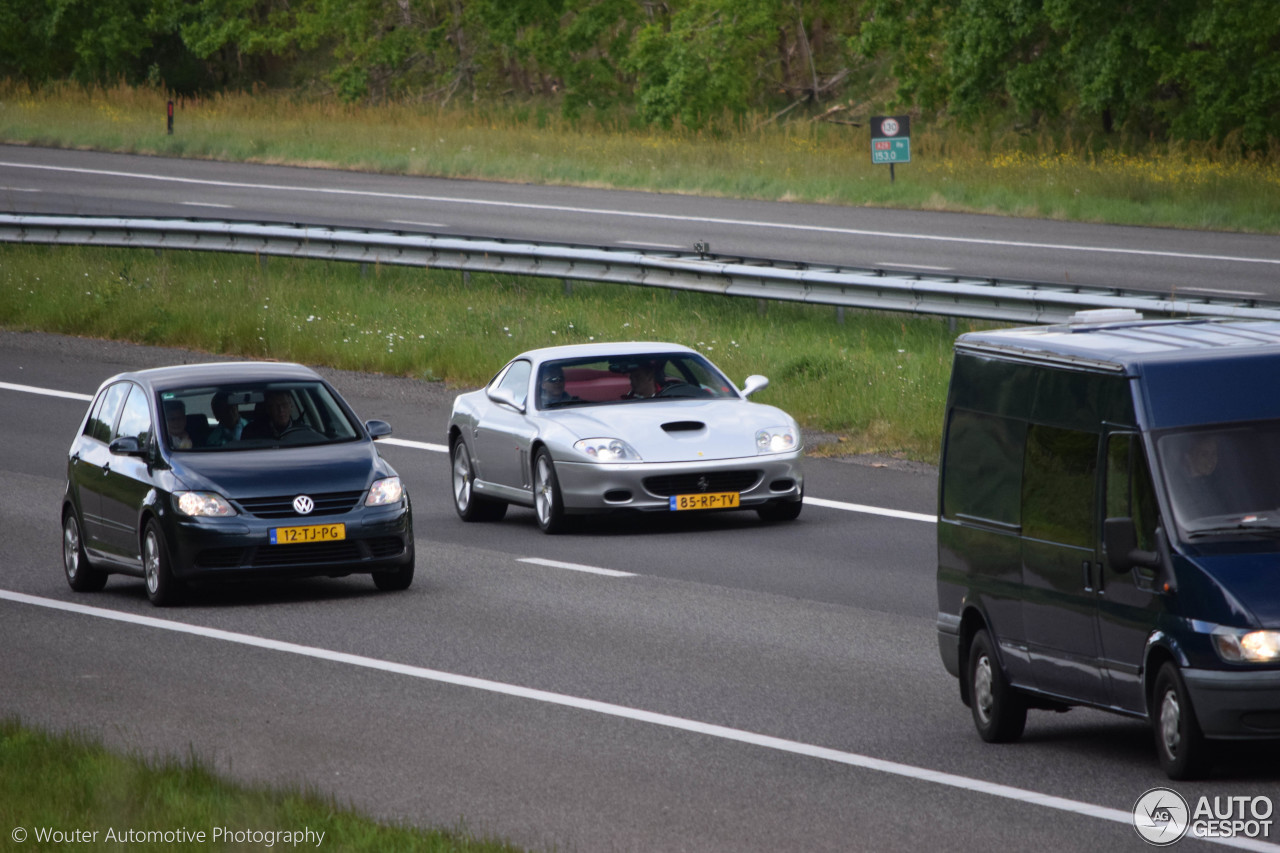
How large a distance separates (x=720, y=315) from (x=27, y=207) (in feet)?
61.9

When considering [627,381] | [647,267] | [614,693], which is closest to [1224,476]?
[614,693]

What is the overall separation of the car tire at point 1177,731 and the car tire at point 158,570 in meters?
7.22

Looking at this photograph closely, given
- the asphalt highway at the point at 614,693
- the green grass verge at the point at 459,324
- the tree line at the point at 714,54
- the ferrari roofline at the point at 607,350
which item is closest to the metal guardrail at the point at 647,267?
the green grass verge at the point at 459,324

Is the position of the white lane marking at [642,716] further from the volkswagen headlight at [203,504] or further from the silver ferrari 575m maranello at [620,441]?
the silver ferrari 575m maranello at [620,441]

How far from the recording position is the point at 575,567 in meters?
14.4

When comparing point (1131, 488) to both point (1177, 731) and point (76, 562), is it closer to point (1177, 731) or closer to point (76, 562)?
point (1177, 731)

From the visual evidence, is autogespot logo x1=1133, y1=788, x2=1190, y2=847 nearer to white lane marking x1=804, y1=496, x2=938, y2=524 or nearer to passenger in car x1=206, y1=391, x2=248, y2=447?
passenger in car x1=206, y1=391, x2=248, y2=447

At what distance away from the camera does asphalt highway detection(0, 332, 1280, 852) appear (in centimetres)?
761

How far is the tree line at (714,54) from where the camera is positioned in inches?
Answer: 1620

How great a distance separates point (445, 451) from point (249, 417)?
6.40m

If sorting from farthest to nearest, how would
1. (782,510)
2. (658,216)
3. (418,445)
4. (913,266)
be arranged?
(658,216) < (913,266) < (418,445) < (782,510)

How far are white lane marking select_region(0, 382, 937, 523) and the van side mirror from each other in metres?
8.03

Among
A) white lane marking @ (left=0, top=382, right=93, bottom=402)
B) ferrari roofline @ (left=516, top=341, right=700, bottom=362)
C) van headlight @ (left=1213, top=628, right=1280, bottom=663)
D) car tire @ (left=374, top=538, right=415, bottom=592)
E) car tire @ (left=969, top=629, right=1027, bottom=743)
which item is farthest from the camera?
white lane marking @ (left=0, top=382, right=93, bottom=402)

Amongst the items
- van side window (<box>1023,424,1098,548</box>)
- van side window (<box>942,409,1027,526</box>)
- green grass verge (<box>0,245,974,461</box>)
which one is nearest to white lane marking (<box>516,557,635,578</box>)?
van side window (<box>942,409,1027,526</box>)
